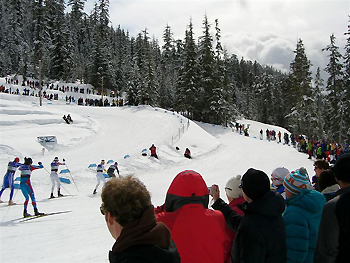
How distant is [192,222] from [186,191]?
0.29 meters

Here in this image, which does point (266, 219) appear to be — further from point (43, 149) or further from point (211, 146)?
point (211, 146)

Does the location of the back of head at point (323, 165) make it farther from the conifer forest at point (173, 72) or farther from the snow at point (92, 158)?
the conifer forest at point (173, 72)

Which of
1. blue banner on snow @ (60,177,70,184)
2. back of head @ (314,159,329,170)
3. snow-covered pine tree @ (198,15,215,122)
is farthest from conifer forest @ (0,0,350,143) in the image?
back of head @ (314,159,329,170)

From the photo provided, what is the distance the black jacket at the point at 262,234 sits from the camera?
2.64m

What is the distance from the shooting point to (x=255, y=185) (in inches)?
113

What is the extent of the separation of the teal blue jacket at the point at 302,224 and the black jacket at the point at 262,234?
0.83ft

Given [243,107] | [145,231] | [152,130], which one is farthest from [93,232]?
[243,107]

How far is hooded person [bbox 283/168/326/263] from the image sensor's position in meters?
3.03

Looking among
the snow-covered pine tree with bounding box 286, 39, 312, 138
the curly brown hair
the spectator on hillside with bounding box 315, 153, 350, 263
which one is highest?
the snow-covered pine tree with bounding box 286, 39, 312, 138

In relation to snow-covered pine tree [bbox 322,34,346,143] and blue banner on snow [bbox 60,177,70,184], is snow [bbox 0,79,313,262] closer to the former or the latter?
blue banner on snow [bbox 60,177,70,184]

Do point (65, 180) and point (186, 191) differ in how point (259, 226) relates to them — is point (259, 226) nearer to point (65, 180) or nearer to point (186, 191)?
point (186, 191)

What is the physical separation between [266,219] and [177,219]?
870 millimetres

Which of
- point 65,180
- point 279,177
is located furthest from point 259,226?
point 65,180

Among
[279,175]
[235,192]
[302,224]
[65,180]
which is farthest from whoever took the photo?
[65,180]
